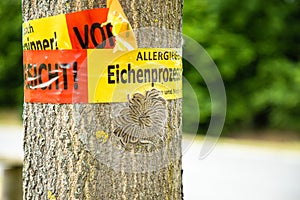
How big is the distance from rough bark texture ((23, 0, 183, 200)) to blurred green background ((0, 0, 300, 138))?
297 inches

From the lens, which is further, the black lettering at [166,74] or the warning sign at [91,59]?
the black lettering at [166,74]

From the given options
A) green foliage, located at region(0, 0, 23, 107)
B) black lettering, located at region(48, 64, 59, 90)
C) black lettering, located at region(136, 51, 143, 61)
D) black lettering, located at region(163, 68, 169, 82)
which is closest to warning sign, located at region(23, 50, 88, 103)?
black lettering, located at region(48, 64, 59, 90)

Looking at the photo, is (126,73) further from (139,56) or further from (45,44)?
(45,44)

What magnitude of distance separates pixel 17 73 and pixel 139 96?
1025 centimetres

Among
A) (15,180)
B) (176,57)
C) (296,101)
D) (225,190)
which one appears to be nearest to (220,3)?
(296,101)

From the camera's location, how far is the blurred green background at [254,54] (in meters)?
9.41

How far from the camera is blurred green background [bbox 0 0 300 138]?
30.9 ft

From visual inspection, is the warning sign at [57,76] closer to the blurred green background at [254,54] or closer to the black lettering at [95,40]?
the black lettering at [95,40]

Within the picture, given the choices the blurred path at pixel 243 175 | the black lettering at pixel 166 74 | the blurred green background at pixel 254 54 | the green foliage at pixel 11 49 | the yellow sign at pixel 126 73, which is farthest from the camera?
the green foliage at pixel 11 49

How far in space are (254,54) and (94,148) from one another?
27.6ft

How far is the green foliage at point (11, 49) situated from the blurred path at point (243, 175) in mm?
4836

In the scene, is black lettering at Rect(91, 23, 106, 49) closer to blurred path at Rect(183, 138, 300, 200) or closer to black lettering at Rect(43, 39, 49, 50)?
black lettering at Rect(43, 39, 49, 50)

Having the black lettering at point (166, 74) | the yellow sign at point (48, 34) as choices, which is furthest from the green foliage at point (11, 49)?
the black lettering at point (166, 74)

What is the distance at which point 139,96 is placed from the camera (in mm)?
1671
